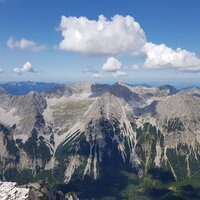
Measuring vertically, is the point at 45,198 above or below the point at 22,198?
below

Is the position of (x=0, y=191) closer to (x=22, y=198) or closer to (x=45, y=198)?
(x=22, y=198)

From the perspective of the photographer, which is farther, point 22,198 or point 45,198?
point 45,198

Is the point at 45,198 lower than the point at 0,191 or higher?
lower

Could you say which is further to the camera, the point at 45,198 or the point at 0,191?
the point at 45,198

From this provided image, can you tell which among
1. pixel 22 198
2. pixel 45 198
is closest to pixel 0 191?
pixel 22 198
